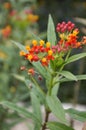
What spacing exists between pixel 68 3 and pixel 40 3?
1.79 feet

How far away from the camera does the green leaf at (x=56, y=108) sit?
5.15 ft

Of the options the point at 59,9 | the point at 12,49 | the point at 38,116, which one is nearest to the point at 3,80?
the point at 12,49

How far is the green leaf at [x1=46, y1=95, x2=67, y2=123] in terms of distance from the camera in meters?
1.57

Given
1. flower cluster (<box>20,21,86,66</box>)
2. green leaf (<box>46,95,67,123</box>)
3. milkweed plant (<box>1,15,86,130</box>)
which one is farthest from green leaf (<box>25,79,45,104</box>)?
flower cluster (<box>20,21,86,66</box>)

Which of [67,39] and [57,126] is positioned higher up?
[67,39]

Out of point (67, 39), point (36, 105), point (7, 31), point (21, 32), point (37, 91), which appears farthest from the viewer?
point (7, 31)

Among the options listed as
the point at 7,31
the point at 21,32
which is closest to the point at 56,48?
the point at 21,32

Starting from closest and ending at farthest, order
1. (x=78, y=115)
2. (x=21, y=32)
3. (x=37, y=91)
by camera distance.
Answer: (x=78, y=115), (x=37, y=91), (x=21, y=32)

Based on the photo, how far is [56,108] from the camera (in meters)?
1.60

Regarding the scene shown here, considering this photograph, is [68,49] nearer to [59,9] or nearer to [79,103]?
[79,103]

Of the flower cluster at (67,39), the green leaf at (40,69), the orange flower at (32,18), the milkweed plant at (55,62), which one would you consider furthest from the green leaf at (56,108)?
the orange flower at (32,18)

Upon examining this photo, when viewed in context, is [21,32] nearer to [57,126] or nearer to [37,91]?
[37,91]

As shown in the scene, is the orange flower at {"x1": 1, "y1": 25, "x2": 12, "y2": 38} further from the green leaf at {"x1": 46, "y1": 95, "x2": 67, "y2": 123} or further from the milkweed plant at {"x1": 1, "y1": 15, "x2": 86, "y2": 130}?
the green leaf at {"x1": 46, "y1": 95, "x2": 67, "y2": 123}

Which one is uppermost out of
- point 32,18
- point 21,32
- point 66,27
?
point 32,18
